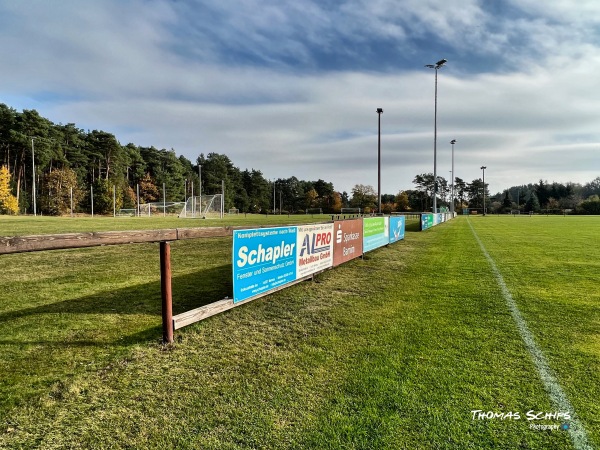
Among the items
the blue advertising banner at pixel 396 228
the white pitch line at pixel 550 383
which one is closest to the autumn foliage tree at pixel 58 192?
the blue advertising banner at pixel 396 228

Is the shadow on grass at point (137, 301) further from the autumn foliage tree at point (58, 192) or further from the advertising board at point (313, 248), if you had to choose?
the autumn foliage tree at point (58, 192)

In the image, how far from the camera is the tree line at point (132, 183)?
61.4 m

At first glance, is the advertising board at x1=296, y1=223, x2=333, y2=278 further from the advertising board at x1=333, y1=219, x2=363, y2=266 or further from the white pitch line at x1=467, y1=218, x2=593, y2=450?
the white pitch line at x1=467, y1=218, x2=593, y2=450

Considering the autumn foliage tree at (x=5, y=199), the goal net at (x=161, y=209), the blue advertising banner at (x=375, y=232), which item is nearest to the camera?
the blue advertising banner at (x=375, y=232)

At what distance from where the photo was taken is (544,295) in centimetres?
638

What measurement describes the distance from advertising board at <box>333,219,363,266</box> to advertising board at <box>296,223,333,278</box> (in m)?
0.43

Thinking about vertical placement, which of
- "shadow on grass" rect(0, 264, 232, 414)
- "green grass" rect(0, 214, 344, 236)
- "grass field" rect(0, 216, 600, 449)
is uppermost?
"green grass" rect(0, 214, 344, 236)

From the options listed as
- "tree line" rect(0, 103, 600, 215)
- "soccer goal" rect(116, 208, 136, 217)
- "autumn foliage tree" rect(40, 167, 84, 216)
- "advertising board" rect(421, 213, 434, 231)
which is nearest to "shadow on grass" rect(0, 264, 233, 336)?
"advertising board" rect(421, 213, 434, 231)

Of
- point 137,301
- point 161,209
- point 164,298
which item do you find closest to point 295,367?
point 164,298

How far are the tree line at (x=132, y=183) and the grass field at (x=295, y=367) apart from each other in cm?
3293

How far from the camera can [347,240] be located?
9594 millimetres

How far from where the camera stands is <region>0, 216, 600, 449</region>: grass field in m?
2.48

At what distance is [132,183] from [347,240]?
91247mm

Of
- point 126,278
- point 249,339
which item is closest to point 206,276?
point 126,278
